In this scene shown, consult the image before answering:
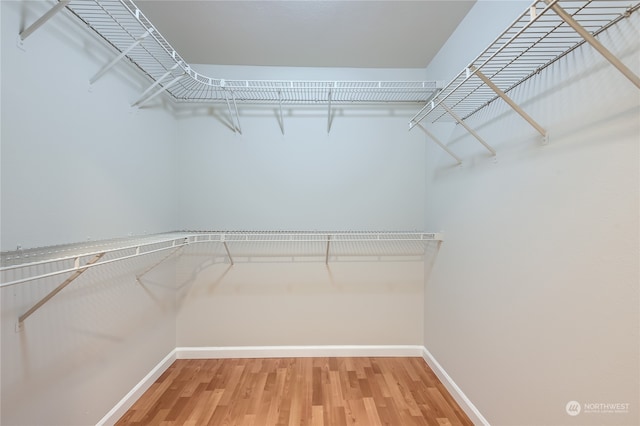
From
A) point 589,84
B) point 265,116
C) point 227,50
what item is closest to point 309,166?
point 265,116

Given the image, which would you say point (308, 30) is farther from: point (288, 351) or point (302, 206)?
point (288, 351)

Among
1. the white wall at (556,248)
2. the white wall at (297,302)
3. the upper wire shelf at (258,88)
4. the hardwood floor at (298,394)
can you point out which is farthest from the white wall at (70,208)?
the white wall at (556,248)

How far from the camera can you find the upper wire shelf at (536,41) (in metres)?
0.78

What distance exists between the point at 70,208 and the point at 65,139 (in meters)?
0.31

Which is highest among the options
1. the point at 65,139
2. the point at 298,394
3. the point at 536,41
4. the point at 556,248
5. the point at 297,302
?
the point at 536,41

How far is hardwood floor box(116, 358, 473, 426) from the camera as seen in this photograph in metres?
1.57

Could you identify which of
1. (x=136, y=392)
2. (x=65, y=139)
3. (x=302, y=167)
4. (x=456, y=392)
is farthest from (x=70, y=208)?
(x=456, y=392)

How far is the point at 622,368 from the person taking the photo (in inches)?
31.8

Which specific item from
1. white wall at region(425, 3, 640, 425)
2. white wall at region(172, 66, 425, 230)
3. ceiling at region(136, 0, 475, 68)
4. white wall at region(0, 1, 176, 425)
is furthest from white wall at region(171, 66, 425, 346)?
white wall at region(425, 3, 640, 425)

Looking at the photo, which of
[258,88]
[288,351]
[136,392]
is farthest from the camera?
[288,351]

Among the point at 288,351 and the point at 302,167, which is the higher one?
the point at 302,167

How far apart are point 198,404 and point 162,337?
1.96 ft

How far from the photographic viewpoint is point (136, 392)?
66.8 inches

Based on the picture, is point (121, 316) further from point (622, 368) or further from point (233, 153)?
point (622, 368)
